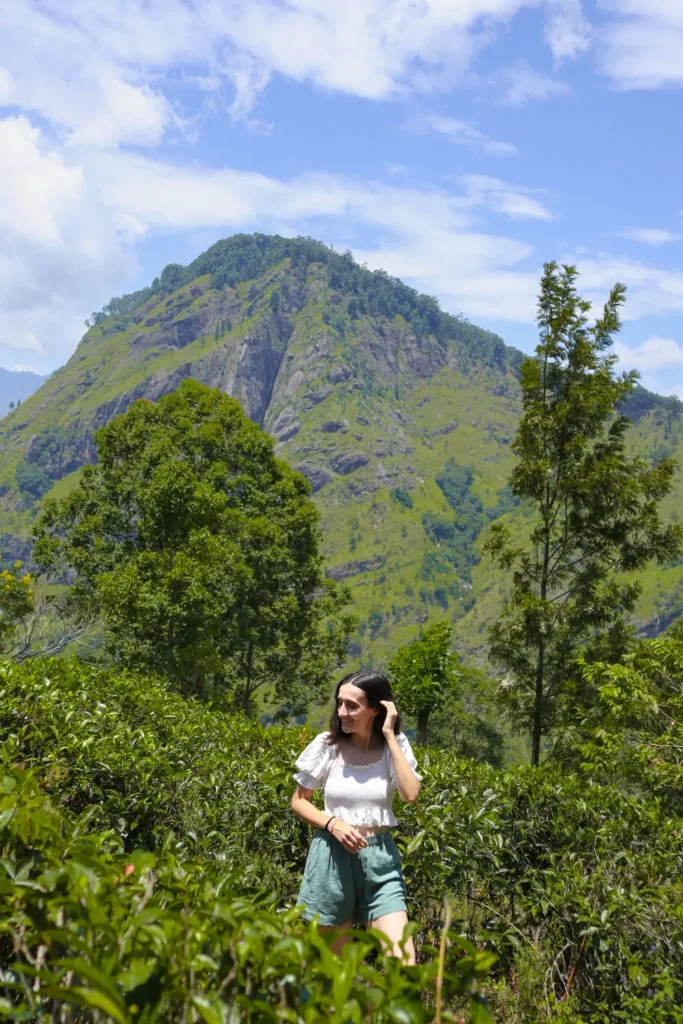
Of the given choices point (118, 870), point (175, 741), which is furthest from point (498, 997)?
point (118, 870)

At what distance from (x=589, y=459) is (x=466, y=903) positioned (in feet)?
41.4

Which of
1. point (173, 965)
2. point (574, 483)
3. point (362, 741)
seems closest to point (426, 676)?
point (574, 483)

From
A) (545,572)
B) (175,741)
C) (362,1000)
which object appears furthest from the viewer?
(545,572)

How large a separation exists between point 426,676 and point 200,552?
6317 mm

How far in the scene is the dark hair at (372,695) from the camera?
12.0ft

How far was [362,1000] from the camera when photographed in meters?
1.50

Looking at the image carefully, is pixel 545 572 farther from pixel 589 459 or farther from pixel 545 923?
pixel 545 923

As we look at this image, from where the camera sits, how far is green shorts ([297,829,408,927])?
11.0ft

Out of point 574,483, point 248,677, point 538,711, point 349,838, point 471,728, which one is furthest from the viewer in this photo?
point 471,728

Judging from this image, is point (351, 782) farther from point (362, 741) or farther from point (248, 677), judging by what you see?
point (248, 677)

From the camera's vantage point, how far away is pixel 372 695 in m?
3.65

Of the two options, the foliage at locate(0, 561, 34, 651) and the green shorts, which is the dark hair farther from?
the foliage at locate(0, 561, 34, 651)

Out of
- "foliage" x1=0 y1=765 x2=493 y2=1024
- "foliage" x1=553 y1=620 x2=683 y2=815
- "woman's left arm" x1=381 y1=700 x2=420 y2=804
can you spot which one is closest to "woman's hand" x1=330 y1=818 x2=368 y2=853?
"woman's left arm" x1=381 y1=700 x2=420 y2=804

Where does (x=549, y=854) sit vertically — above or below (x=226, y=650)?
above
